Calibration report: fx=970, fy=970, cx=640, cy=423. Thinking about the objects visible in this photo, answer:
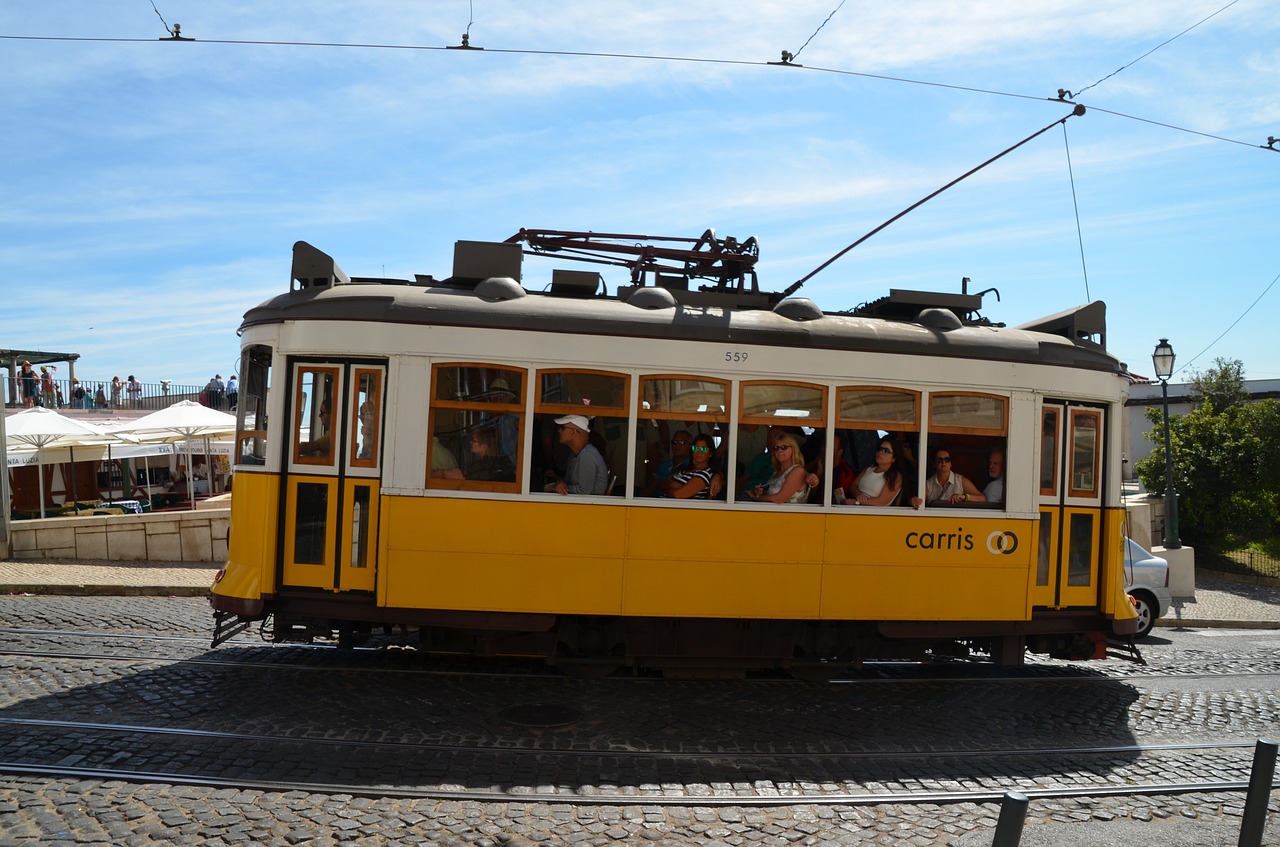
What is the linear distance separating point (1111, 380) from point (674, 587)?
14.7ft

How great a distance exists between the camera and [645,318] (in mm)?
7668

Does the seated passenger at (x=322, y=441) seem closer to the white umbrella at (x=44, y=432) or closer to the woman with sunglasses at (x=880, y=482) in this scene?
the woman with sunglasses at (x=880, y=482)

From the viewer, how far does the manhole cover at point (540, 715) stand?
690 centimetres

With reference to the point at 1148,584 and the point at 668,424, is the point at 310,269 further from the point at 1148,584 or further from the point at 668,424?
the point at 1148,584

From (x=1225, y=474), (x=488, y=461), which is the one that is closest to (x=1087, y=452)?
(x=488, y=461)

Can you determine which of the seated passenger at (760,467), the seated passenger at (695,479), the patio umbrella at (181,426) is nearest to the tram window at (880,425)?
the seated passenger at (760,467)

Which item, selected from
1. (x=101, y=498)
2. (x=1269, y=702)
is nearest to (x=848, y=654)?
(x=1269, y=702)

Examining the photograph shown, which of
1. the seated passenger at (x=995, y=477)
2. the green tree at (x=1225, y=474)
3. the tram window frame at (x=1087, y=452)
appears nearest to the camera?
the seated passenger at (x=995, y=477)

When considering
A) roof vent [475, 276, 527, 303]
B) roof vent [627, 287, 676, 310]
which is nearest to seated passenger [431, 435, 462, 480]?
roof vent [475, 276, 527, 303]

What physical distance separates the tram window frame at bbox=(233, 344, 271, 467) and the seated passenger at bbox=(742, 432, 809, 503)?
3.90 m

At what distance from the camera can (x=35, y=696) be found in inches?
276

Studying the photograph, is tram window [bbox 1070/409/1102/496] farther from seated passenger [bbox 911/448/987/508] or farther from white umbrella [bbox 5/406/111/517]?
white umbrella [bbox 5/406/111/517]

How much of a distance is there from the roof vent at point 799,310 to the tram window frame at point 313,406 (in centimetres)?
364

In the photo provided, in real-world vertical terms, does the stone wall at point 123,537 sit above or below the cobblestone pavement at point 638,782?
above
